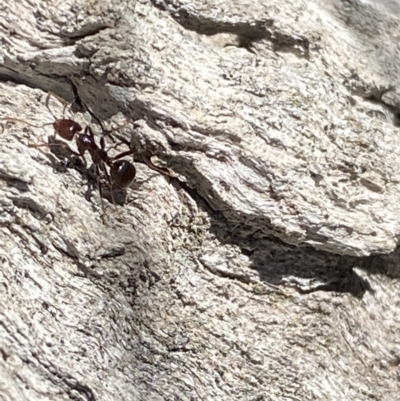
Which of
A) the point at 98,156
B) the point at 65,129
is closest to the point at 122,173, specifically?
the point at 98,156

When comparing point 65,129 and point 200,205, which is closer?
point 65,129

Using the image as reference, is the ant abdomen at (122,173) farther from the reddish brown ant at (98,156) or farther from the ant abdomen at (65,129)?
the ant abdomen at (65,129)

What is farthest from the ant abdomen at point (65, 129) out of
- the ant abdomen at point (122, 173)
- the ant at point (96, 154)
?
the ant abdomen at point (122, 173)

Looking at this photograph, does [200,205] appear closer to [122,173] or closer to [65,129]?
[122,173]

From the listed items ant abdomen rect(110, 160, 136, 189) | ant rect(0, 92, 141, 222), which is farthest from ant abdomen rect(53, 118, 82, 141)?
ant abdomen rect(110, 160, 136, 189)

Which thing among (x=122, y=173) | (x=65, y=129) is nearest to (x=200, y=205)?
(x=122, y=173)

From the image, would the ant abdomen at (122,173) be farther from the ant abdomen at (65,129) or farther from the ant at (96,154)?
the ant abdomen at (65,129)
